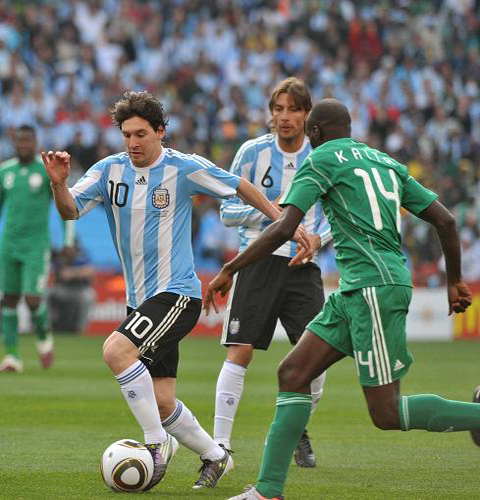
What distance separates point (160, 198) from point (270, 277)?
1.45 meters

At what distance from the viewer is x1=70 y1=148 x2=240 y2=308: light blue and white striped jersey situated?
721cm

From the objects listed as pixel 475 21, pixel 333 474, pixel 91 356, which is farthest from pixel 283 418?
pixel 475 21

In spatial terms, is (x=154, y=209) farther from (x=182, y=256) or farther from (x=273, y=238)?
(x=273, y=238)

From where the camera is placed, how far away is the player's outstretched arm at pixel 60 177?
22.4 feet

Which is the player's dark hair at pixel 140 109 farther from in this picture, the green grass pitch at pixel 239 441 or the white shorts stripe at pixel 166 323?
the green grass pitch at pixel 239 441

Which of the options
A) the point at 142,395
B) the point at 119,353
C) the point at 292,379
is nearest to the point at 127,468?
the point at 142,395

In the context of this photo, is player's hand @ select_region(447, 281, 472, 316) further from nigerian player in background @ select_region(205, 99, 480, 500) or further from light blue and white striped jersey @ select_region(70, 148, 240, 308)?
light blue and white striped jersey @ select_region(70, 148, 240, 308)

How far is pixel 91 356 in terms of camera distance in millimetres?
17891

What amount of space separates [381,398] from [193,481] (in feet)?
6.02

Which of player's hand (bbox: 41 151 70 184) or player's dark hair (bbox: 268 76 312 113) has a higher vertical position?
player's dark hair (bbox: 268 76 312 113)

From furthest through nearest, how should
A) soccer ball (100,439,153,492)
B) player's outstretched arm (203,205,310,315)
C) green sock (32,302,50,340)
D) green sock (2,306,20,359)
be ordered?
1. green sock (32,302,50,340)
2. green sock (2,306,20,359)
3. soccer ball (100,439,153,492)
4. player's outstretched arm (203,205,310,315)

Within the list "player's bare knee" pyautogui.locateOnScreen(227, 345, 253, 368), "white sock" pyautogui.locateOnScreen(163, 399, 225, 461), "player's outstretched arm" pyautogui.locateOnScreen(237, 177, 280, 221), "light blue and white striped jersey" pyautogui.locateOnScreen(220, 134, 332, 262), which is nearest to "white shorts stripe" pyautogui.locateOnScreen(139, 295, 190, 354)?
"white sock" pyautogui.locateOnScreen(163, 399, 225, 461)

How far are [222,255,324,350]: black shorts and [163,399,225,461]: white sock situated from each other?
1070 millimetres

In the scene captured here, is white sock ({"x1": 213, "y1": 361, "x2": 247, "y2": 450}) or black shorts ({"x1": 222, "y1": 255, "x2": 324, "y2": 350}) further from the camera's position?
black shorts ({"x1": 222, "y1": 255, "x2": 324, "y2": 350})
